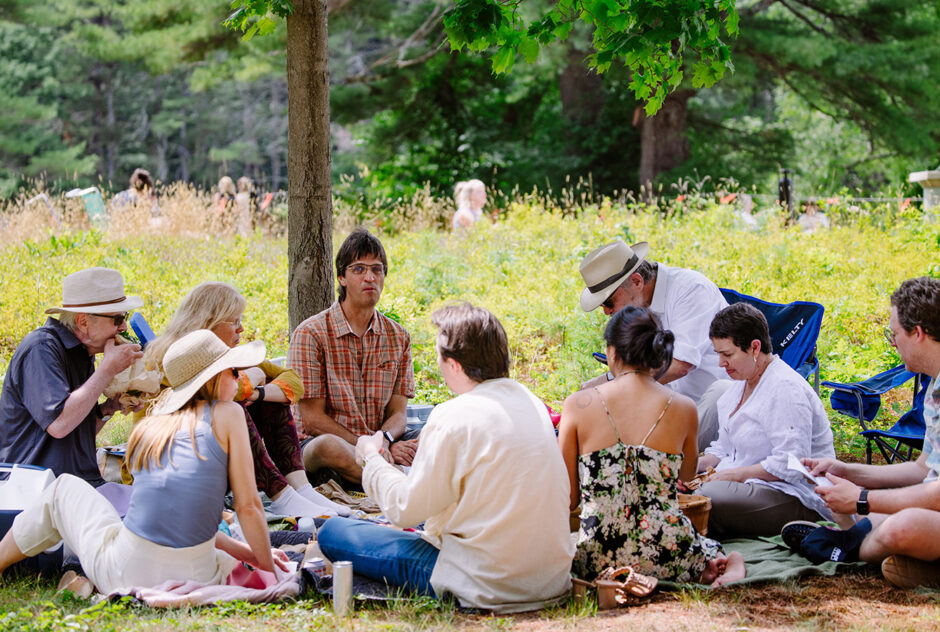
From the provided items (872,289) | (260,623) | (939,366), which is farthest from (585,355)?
(260,623)

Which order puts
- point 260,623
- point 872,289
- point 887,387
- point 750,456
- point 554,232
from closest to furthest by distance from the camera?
point 260,623 → point 750,456 → point 887,387 → point 872,289 → point 554,232

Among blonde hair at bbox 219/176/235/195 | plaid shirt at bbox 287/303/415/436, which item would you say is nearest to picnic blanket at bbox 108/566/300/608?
plaid shirt at bbox 287/303/415/436

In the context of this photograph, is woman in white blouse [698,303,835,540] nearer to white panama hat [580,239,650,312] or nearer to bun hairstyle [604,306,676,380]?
bun hairstyle [604,306,676,380]

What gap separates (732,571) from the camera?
3.48 m

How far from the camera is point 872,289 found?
8086 millimetres

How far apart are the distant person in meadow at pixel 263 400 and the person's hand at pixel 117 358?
0.20 ft

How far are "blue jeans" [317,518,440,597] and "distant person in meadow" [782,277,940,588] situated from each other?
147 cm

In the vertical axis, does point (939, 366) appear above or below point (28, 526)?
above

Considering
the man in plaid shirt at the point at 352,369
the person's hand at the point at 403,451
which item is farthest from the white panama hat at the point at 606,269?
the person's hand at the point at 403,451

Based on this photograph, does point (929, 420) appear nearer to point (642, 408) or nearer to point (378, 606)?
point (642, 408)

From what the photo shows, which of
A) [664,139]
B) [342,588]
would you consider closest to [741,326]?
[342,588]

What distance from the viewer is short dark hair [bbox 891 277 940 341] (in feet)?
11.4

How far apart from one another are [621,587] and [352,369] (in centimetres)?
219

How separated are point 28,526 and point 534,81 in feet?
58.4
